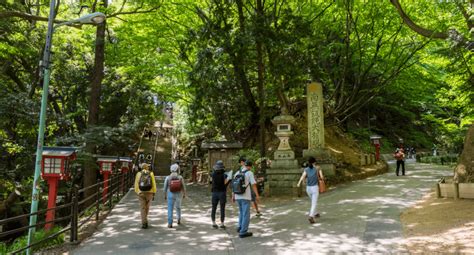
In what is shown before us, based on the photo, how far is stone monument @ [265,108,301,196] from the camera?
13500 mm

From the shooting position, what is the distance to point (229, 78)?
50.5 feet

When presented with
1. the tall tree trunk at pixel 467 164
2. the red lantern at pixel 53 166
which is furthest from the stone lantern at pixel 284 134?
the red lantern at pixel 53 166

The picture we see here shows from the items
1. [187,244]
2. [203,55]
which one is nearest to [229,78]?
[203,55]

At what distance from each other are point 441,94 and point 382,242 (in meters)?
17.9

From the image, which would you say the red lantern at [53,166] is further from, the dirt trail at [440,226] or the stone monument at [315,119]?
the stone monument at [315,119]

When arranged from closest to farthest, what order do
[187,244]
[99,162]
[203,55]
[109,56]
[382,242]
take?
[382,242], [187,244], [203,55], [99,162], [109,56]

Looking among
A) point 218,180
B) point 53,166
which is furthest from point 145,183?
point 53,166

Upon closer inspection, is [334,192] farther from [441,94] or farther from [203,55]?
[441,94]

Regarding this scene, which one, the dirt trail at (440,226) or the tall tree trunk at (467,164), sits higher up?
the tall tree trunk at (467,164)

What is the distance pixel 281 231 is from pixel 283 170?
19.7 ft

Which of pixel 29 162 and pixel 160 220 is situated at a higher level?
pixel 29 162

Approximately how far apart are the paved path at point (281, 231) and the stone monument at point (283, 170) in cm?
148

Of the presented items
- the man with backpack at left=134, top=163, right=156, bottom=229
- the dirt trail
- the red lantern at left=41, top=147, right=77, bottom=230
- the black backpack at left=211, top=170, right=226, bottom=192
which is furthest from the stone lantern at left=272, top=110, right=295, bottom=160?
the red lantern at left=41, top=147, right=77, bottom=230

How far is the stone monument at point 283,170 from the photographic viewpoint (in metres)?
13.5
